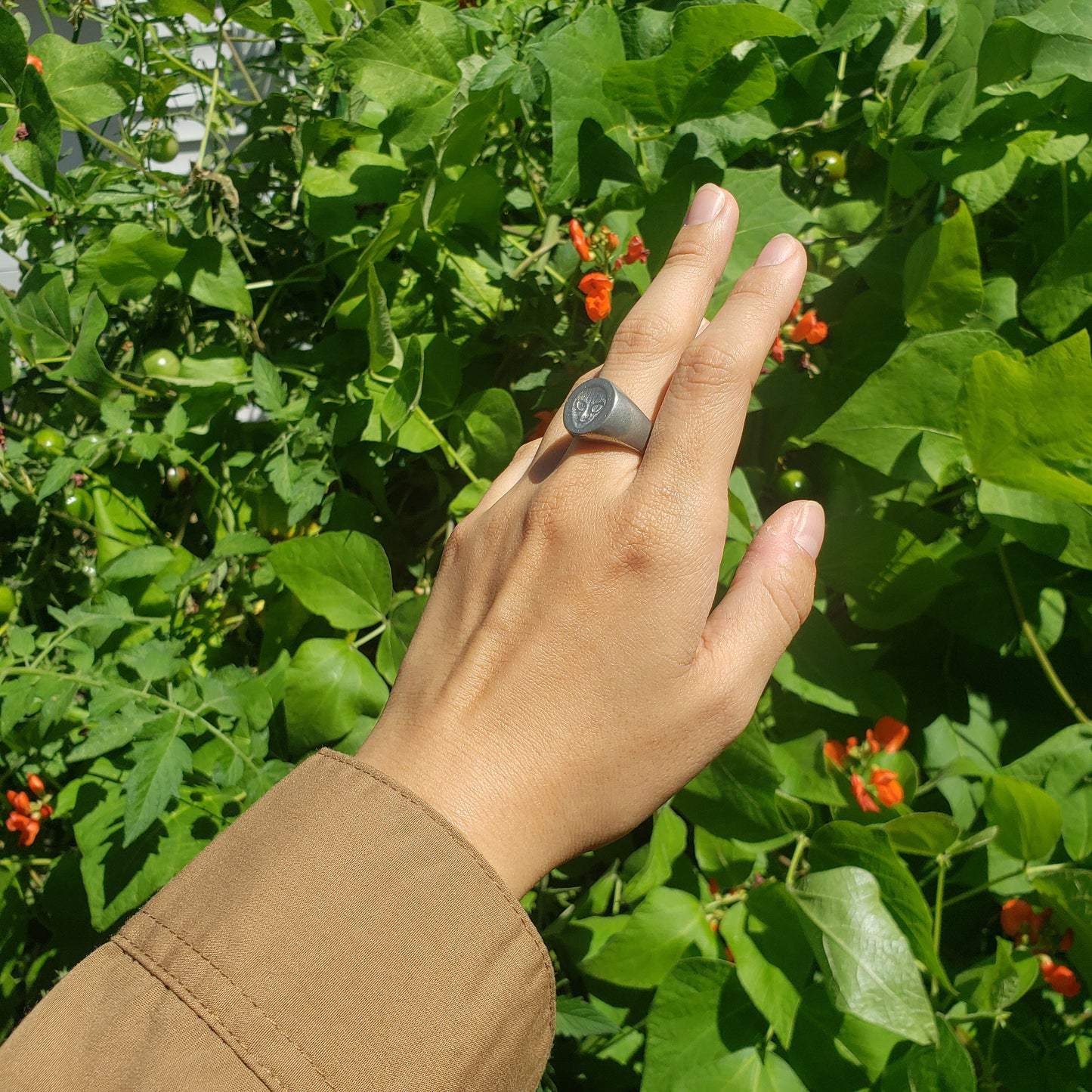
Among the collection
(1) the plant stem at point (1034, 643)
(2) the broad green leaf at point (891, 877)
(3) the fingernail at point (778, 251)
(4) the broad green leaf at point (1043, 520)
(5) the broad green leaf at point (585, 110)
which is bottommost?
(2) the broad green leaf at point (891, 877)

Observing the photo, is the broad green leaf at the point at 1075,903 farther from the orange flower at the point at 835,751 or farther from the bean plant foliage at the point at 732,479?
the orange flower at the point at 835,751

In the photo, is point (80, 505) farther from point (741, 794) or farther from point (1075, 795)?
point (1075, 795)

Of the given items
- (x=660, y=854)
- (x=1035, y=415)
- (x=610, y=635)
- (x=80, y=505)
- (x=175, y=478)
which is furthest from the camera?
(x=175, y=478)

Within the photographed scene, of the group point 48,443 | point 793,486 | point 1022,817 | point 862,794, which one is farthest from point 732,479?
point 48,443

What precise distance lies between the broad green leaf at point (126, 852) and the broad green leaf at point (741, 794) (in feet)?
2.25

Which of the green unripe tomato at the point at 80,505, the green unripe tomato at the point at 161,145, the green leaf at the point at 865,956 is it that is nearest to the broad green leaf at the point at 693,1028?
the green leaf at the point at 865,956

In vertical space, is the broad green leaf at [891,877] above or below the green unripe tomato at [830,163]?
below

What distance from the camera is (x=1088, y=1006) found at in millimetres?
1080

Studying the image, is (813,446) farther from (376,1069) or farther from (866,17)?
(376,1069)

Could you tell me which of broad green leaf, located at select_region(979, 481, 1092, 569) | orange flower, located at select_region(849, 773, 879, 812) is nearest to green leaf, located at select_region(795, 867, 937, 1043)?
orange flower, located at select_region(849, 773, 879, 812)

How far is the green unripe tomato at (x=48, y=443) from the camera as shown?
140 centimetres

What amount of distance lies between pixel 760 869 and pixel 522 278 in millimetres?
961

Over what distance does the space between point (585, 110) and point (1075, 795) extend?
1076mm

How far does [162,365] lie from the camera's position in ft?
4.51
